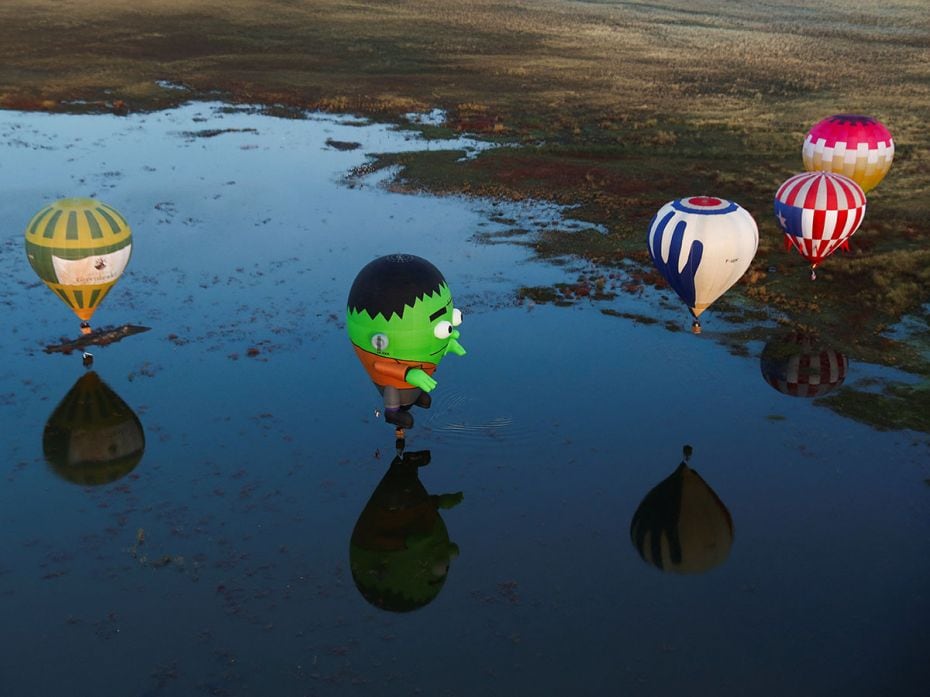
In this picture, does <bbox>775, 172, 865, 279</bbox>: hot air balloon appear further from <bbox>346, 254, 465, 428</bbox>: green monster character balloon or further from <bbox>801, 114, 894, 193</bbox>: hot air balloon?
<bbox>346, 254, 465, 428</bbox>: green monster character balloon

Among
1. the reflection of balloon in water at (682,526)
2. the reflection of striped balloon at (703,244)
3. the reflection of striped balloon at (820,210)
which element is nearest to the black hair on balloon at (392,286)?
the reflection of balloon in water at (682,526)

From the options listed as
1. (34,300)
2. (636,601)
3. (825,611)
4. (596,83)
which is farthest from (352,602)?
(596,83)

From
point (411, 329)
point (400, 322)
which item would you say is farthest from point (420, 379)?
point (400, 322)

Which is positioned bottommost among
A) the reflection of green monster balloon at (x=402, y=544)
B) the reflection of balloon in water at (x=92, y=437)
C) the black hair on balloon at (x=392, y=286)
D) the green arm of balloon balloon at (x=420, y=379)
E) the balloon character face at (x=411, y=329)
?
the reflection of green monster balloon at (x=402, y=544)

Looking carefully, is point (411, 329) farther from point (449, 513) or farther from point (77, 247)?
point (77, 247)

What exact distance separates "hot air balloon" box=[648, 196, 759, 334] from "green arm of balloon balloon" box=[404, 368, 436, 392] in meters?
9.09

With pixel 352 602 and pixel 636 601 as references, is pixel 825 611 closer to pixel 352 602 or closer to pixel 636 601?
pixel 636 601

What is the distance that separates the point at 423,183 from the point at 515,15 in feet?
250

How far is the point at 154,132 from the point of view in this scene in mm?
54812

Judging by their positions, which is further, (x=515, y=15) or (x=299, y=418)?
(x=515, y=15)

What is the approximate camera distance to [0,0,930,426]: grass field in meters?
35.5

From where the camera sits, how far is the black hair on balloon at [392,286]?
20875 mm

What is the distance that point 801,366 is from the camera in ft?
87.6

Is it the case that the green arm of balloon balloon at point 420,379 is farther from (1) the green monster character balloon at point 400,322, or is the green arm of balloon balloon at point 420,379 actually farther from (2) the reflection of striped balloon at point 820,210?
(2) the reflection of striped balloon at point 820,210
